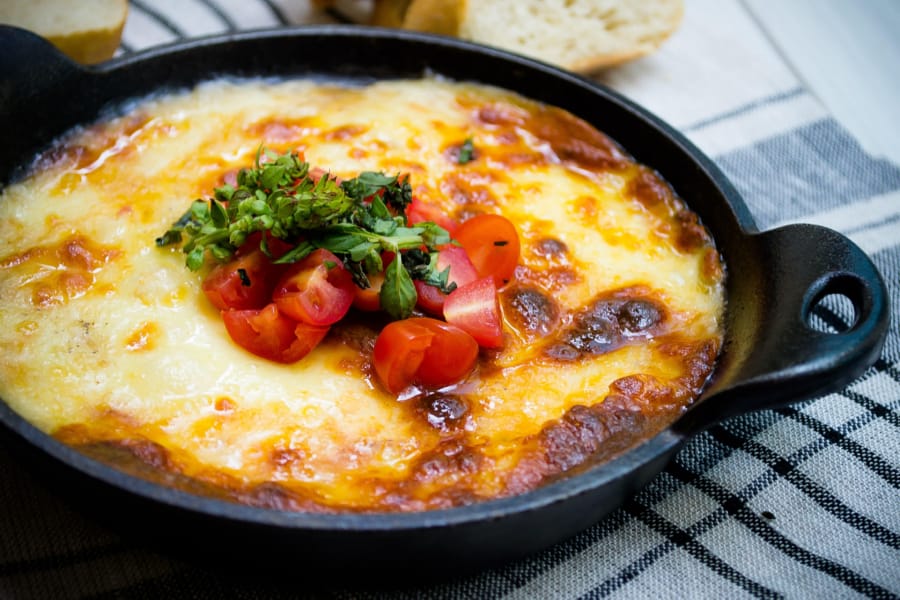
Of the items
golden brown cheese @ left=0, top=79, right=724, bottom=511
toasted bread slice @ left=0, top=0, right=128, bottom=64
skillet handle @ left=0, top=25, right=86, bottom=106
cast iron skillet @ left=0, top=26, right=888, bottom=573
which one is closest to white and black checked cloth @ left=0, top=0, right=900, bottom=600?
cast iron skillet @ left=0, top=26, right=888, bottom=573

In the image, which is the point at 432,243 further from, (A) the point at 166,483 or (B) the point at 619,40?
(B) the point at 619,40

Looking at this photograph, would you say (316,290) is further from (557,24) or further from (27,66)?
(557,24)

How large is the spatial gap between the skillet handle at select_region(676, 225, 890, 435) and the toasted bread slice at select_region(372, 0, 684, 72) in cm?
155

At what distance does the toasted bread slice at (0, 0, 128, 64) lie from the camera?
2977 millimetres

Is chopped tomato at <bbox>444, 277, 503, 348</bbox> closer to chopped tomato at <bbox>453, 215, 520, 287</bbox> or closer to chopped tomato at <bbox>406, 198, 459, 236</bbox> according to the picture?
chopped tomato at <bbox>453, 215, 520, 287</bbox>

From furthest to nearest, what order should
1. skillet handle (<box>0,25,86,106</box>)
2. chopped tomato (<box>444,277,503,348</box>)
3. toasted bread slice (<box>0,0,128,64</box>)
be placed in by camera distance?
toasted bread slice (<box>0,0,128,64</box>)
skillet handle (<box>0,25,86,106</box>)
chopped tomato (<box>444,277,503,348</box>)

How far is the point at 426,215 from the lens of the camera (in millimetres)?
2369

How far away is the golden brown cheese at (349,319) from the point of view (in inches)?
74.4

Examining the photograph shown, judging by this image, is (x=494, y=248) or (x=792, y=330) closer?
(x=792, y=330)

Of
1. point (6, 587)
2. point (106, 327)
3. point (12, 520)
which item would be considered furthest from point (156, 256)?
point (6, 587)

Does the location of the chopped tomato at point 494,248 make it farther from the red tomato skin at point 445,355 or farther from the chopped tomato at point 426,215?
the red tomato skin at point 445,355

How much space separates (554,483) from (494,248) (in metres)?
0.77

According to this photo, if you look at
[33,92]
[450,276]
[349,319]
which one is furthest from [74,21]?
[450,276]

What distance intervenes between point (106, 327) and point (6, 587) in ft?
2.05
